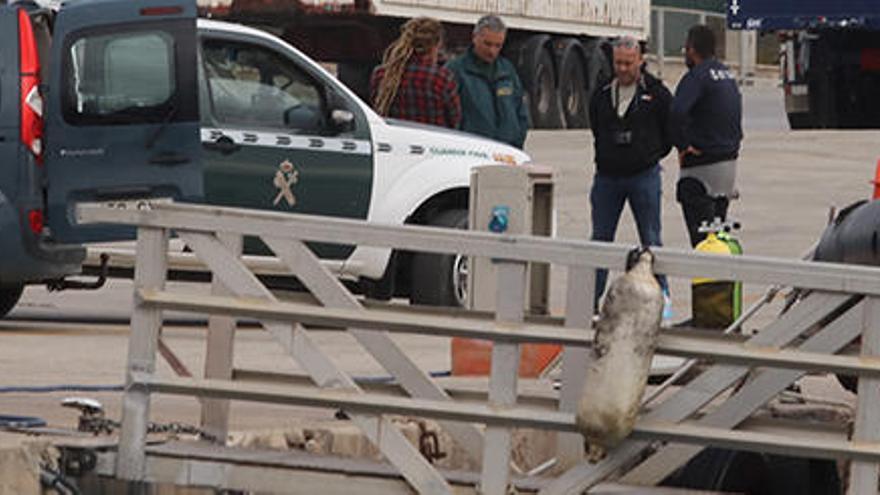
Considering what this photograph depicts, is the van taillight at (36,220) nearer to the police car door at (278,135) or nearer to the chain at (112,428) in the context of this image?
the police car door at (278,135)

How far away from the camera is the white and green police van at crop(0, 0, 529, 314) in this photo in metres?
14.6

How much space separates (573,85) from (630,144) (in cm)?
1944

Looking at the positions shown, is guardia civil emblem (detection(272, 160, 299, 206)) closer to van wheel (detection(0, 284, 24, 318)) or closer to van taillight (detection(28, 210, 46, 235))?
van taillight (detection(28, 210, 46, 235))

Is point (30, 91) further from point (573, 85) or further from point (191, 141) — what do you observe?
point (573, 85)

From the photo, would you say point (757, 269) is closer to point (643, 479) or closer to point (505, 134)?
point (643, 479)

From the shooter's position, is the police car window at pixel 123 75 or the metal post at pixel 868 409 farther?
the police car window at pixel 123 75

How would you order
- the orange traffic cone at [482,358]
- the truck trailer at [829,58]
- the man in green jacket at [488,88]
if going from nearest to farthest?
the orange traffic cone at [482,358] → the man in green jacket at [488,88] → the truck trailer at [829,58]

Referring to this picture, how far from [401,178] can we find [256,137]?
1108 millimetres

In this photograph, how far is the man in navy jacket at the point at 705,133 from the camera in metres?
16.8

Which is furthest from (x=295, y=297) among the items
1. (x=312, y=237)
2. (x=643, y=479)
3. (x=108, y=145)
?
(x=108, y=145)

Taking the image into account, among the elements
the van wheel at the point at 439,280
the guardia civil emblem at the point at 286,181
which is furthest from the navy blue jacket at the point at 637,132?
the guardia civil emblem at the point at 286,181

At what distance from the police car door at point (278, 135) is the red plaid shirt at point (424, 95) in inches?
39.1

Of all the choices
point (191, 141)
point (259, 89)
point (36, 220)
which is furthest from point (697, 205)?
point (36, 220)

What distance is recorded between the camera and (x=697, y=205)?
1688cm
